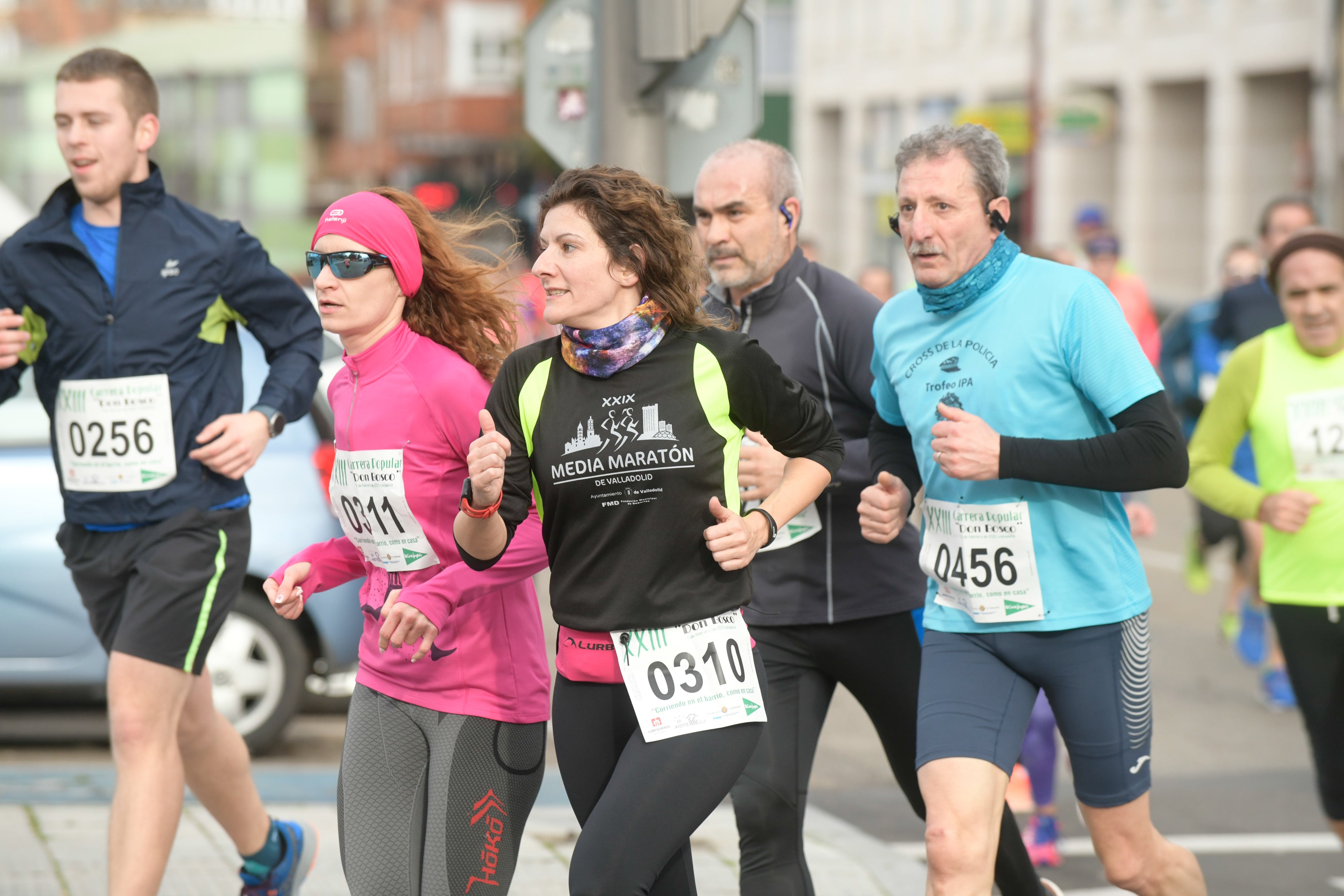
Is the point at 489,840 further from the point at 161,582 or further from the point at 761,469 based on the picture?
the point at 161,582

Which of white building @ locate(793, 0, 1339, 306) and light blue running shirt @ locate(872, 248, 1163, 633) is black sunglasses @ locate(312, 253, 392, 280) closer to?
light blue running shirt @ locate(872, 248, 1163, 633)

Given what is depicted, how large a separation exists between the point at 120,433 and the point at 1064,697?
246cm

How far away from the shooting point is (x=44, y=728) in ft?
24.7

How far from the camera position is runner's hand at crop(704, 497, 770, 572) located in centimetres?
342

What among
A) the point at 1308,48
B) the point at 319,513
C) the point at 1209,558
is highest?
the point at 1308,48

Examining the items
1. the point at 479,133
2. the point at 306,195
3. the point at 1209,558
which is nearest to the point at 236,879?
the point at 1209,558

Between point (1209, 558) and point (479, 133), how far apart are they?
155ft

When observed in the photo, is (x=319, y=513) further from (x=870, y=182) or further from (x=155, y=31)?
(x=155, y=31)

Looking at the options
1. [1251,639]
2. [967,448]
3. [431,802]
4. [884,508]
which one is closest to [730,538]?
[967,448]

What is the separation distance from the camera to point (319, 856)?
568cm

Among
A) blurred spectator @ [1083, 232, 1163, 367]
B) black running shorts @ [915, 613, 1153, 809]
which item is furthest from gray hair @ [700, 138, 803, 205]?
blurred spectator @ [1083, 232, 1163, 367]

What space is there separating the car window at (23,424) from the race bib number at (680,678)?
4398 mm

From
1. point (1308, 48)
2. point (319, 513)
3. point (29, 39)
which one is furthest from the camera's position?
point (29, 39)

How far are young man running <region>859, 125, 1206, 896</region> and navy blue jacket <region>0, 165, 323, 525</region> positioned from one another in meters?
1.82
